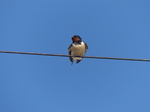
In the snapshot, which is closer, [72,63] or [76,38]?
[76,38]

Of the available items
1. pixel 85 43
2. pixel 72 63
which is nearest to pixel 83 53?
pixel 85 43

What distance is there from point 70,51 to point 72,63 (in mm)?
859

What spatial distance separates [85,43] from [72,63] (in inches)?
44.9

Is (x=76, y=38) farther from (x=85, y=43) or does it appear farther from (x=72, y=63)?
(x=72, y=63)

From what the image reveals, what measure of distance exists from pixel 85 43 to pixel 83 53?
46 cm

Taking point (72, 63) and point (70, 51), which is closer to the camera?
point (70, 51)

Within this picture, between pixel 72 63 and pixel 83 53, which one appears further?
pixel 72 63

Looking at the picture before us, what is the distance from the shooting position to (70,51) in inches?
358

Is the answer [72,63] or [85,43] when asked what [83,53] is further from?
[72,63]

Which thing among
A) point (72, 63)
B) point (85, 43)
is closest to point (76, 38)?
point (85, 43)

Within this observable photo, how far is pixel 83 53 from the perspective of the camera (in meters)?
8.88

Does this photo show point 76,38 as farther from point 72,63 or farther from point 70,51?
point 72,63

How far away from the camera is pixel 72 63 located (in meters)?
Answer: 9.82
